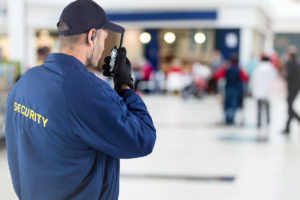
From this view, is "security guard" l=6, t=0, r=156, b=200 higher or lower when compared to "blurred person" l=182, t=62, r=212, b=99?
higher

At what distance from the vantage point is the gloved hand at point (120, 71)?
1529 millimetres

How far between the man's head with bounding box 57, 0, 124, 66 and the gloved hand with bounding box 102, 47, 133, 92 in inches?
4.1

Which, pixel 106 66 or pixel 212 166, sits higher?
pixel 106 66

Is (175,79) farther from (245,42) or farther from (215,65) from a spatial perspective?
(245,42)

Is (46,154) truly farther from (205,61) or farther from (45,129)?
(205,61)

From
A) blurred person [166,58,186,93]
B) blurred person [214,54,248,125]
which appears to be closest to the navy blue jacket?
blurred person [214,54,248,125]

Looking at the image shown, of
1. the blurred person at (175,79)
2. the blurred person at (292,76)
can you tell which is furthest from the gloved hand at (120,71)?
the blurred person at (175,79)

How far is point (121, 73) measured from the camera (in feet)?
5.03

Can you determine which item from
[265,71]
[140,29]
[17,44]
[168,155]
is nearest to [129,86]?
[168,155]

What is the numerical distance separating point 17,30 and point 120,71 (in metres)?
5.86

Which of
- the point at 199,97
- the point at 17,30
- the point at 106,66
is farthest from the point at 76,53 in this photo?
the point at 199,97

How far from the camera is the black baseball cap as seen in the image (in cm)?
138

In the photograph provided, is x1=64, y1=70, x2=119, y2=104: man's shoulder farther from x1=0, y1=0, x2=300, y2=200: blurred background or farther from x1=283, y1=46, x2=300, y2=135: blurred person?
x1=283, y1=46, x2=300, y2=135: blurred person

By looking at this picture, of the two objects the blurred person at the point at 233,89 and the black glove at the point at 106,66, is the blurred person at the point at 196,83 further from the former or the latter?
the black glove at the point at 106,66
